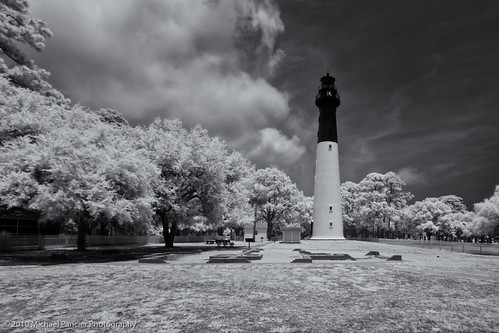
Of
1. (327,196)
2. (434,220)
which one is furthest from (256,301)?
(434,220)

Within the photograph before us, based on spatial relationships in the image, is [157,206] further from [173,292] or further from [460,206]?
[460,206]

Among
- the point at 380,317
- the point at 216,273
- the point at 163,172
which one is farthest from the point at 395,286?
the point at 163,172

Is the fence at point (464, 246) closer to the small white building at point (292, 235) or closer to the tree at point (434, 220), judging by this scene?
the small white building at point (292, 235)

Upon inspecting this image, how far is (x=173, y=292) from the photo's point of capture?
10.1 m

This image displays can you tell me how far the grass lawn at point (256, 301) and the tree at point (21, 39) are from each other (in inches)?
675

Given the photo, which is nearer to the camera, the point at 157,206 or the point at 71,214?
the point at 71,214

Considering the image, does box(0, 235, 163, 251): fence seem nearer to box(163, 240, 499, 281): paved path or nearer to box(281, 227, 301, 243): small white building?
box(163, 240, 499, 281): paved path

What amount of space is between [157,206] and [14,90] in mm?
12150

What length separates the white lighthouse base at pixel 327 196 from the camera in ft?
166

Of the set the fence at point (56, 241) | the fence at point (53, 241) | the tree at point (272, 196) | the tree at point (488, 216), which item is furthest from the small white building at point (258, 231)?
the tree at point (488, 216)

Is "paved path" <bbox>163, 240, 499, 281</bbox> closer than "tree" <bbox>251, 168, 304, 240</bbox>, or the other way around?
"paved path" <bbox>163, 240, 499, 281</bbox>

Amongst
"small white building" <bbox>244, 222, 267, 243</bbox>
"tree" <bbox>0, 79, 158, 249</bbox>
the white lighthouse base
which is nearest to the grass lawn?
"tree" <bbox>0, 79, 158, 249</bbox>

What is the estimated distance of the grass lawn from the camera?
7.43 meters

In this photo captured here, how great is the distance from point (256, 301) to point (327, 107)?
48667mm
